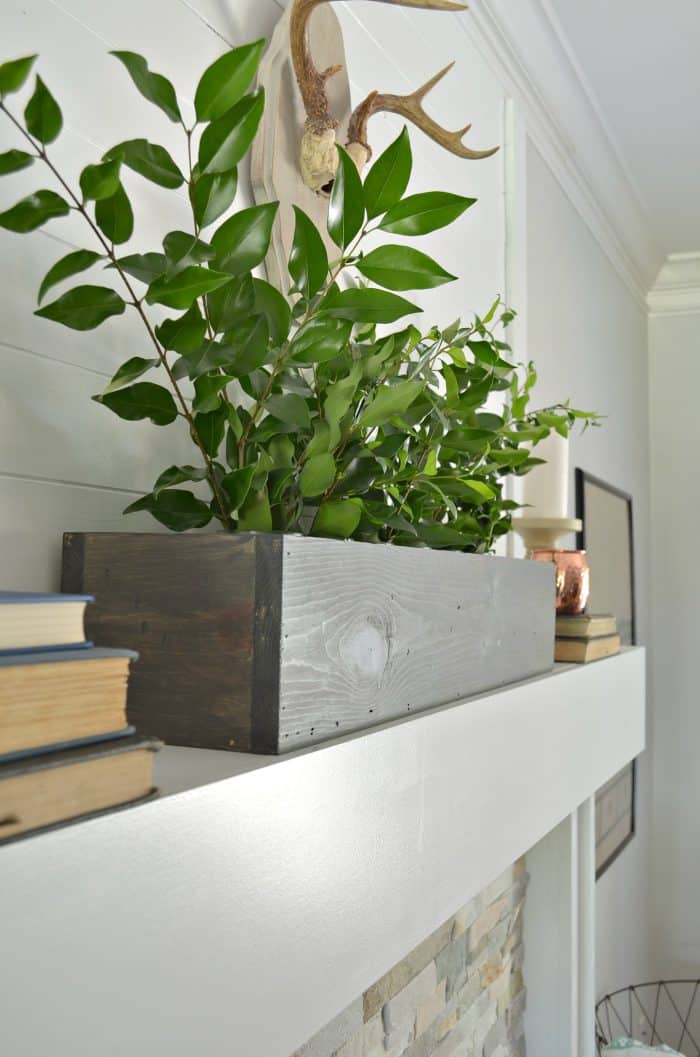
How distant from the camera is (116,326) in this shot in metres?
0.89

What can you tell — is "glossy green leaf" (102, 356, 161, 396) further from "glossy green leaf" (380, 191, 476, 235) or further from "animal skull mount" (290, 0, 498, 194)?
"animal skull mount" (290, 0, 498, 194)

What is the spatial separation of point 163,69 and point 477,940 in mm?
1358

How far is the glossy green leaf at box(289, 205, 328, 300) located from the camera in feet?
2.33

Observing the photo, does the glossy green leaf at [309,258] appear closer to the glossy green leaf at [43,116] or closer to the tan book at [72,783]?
the glossy green leaf at [43,116]

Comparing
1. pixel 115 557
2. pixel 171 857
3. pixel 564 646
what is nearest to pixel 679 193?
pixel 564 646

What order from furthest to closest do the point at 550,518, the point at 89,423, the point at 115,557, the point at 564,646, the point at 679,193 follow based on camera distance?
the point at 679,193 → the point at 550,518 → the point at 564,646 → the point at 89,423 → the point at 115,557

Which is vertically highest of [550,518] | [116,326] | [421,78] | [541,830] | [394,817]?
[421,78]

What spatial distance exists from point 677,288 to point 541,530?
101 inches

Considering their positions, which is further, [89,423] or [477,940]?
[477,940]

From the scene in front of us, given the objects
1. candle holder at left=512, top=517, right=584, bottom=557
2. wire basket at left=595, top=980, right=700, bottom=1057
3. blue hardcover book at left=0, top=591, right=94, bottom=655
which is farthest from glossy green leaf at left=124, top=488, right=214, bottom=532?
wire basket at left=595, top=980, right=700, bottom=1057

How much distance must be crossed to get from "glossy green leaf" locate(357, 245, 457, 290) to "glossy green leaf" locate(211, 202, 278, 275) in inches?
2.7

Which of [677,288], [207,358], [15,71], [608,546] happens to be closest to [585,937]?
[608,546]

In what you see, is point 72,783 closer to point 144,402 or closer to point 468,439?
point 144,402

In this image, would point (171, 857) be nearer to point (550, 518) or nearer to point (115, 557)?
point (115, 557)
